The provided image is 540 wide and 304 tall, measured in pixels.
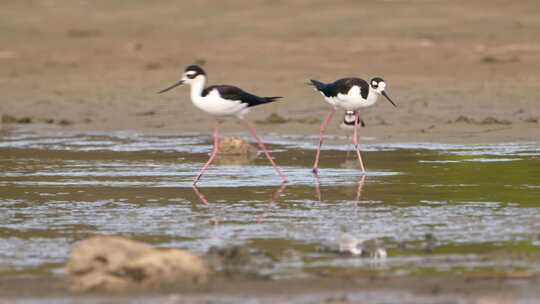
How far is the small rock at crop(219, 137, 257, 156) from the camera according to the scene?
1448cm

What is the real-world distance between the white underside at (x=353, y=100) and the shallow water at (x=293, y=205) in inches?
22.7

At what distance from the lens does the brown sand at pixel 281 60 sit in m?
17.3

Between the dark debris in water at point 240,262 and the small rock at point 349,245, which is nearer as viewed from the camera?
the dark debris in water at point 240,262

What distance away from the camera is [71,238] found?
8805 mm

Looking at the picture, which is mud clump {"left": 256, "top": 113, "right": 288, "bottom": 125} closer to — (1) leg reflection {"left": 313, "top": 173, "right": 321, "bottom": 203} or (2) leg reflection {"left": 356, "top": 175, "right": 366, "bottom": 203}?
(1) leg reflection {"left": 313, "top": 173, "right": 321, "bottom": 203}

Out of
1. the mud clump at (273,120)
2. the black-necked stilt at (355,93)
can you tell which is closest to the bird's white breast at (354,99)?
the black-necked stilt at (355,93)

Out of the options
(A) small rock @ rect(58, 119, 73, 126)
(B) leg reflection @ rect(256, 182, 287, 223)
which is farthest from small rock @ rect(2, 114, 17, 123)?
(B) leg reflection @ rect(256, 182, 287, 223)

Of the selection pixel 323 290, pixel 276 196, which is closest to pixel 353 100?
pixel 276 196

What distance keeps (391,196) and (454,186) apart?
808 millimetres

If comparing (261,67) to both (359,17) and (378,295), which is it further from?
(378,295)

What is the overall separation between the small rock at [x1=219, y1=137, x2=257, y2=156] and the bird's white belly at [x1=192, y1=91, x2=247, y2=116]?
5.51ft

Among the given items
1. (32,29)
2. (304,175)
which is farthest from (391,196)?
(32,29)

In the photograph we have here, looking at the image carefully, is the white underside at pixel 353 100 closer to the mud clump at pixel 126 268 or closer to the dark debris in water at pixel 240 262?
the dark debris in water at pixel 240 262

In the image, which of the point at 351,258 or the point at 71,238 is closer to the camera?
the point at 351,258
